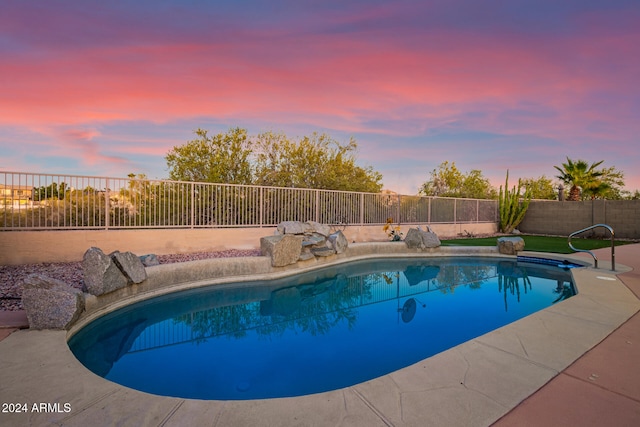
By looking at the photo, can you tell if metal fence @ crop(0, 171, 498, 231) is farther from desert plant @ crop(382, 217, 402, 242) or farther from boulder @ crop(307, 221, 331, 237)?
boulder @ crop(307, 221, 331, 237)

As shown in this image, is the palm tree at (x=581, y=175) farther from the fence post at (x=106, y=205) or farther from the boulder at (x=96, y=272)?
the fence post at (x=106, y=205)

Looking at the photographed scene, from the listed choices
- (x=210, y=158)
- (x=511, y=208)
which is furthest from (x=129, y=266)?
(x=511, y=208)

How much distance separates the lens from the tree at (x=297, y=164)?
14.7 meters

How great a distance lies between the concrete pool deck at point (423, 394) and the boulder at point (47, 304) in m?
0.21

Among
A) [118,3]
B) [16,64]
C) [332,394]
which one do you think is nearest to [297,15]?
[118,3]

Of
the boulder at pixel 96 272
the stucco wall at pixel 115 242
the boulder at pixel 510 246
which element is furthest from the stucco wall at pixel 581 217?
the boulder at pixel 96 272

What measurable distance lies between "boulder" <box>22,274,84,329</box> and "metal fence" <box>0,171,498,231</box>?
479cm

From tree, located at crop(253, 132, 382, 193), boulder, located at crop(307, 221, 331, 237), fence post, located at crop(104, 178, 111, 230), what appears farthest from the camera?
tree, located at crop(253, 132, 382, 193)

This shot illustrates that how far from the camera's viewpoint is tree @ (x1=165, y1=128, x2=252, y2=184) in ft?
45.0

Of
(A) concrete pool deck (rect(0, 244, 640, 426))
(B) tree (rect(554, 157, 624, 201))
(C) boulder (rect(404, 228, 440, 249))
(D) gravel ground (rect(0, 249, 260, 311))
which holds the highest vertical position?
(B) tree (rect(554, 157, 624, 201))

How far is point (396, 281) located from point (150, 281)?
17.0 ft

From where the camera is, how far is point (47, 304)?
123 inches

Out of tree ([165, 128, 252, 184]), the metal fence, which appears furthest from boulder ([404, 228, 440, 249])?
tree ([165, 128, 252, 184])

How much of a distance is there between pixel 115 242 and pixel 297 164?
941 centimetres
